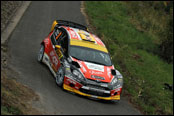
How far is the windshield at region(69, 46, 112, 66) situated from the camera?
13.3m

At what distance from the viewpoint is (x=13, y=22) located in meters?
22.0

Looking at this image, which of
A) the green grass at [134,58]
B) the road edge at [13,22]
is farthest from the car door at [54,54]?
the road edge at [13,22]

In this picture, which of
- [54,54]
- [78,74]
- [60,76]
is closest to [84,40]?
[54,54]

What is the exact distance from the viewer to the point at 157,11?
34062 millimetres

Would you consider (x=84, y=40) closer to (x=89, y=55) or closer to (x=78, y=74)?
(x=89, y=55)

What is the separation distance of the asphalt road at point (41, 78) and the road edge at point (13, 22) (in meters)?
0.25

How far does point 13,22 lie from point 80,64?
10547 mm

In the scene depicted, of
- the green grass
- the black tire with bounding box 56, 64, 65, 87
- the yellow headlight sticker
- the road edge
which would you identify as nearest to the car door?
the black tire with bounding box 56, 64, 65, 87

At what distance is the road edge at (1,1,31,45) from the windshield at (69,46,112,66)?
506cm

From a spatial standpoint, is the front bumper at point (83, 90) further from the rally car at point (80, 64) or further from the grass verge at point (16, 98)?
the grass verge at point (16, 98)

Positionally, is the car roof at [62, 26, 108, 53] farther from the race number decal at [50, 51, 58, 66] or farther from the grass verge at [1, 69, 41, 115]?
the grass verge at [1, 69, 41, 115]

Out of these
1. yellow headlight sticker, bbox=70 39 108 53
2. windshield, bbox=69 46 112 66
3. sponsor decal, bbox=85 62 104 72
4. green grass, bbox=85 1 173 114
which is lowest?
green grass, bbox=85 1 173 114

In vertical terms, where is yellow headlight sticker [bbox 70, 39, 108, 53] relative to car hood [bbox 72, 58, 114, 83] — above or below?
above

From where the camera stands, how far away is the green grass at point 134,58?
1461cm
